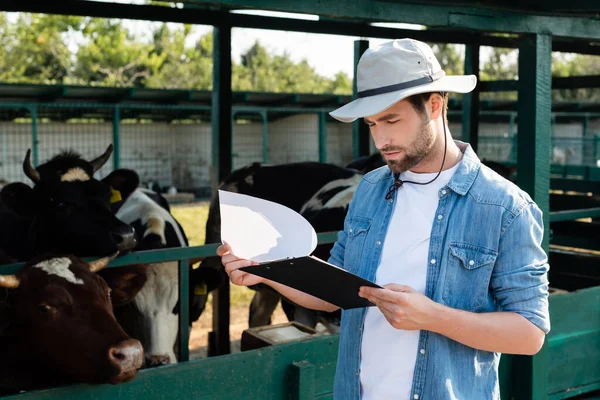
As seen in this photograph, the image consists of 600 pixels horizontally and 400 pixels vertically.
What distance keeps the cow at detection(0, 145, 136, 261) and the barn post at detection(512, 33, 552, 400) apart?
240 cm

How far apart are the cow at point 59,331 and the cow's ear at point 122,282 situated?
1.40ft

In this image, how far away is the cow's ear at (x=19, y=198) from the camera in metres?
4.54

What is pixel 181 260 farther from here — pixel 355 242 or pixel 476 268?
pixel 476 268

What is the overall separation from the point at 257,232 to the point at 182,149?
56.4 ft

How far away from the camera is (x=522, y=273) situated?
1.94 metres

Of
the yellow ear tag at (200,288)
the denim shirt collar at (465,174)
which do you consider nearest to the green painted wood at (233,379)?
the yellow ear tag at (200,288)

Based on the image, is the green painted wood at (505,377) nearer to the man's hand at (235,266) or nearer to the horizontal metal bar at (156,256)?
the horizontal metal bar at (156,256)

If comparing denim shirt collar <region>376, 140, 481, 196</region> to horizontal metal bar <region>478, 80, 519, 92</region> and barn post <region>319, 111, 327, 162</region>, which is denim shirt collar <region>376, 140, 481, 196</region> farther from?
barn post <region>319, 111, 327, 162</region>

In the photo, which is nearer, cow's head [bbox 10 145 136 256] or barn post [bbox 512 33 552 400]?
barn post [bbox 512 33 552 400]

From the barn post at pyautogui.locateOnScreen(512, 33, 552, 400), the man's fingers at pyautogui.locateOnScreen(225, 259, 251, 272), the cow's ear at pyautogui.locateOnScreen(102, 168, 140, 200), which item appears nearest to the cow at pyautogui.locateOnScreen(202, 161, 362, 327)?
the cow's ear at pyautogui.locateOnScreen(102, 168, 140, 200)

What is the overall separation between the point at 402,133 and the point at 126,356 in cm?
186

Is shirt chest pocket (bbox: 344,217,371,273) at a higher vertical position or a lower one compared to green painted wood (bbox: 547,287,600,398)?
higher

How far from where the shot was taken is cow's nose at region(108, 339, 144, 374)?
10.5 ft

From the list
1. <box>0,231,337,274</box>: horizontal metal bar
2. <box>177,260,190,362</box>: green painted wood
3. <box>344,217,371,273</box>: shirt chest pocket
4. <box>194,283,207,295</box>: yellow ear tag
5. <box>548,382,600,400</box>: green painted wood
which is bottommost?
<box>548,382,600,400</box>: green painted wood
